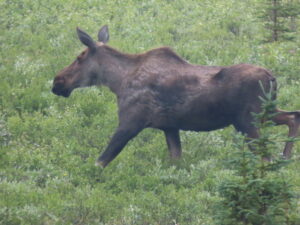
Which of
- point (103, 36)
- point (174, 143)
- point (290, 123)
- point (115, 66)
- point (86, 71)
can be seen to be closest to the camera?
point (290, 123)

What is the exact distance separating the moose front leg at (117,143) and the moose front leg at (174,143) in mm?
539

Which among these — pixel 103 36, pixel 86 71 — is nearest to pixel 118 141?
pixel 86 71

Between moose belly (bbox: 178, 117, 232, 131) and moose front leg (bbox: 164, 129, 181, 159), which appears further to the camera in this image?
moose front leg (bbox: 164, 129, 181, 159)

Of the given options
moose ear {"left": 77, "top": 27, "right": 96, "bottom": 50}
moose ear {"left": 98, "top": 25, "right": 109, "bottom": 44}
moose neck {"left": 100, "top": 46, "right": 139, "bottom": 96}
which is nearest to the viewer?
moose neck {"left": 100, "top": 46, "right": 139, "bottom": 96}

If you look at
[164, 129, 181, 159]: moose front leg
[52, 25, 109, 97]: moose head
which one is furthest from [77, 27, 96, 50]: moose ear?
[164, 129, 181, 159]: moose front leg

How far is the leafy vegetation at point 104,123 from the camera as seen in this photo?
828 centimetres

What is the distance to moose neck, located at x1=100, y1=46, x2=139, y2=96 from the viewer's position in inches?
434

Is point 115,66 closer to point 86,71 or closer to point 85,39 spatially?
point 86,71

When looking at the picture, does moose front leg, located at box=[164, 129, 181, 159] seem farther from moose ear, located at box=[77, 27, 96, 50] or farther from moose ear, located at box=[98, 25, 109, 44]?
moose ear, located at box=[98, 25, 109, 44]

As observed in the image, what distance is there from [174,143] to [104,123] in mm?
1739

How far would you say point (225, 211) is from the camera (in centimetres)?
582

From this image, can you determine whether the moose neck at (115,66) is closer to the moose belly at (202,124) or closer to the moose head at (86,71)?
the moose head at (86,71)

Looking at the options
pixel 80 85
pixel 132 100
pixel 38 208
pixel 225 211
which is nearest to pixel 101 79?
pixel 80 85

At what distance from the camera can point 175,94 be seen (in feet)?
33.7
